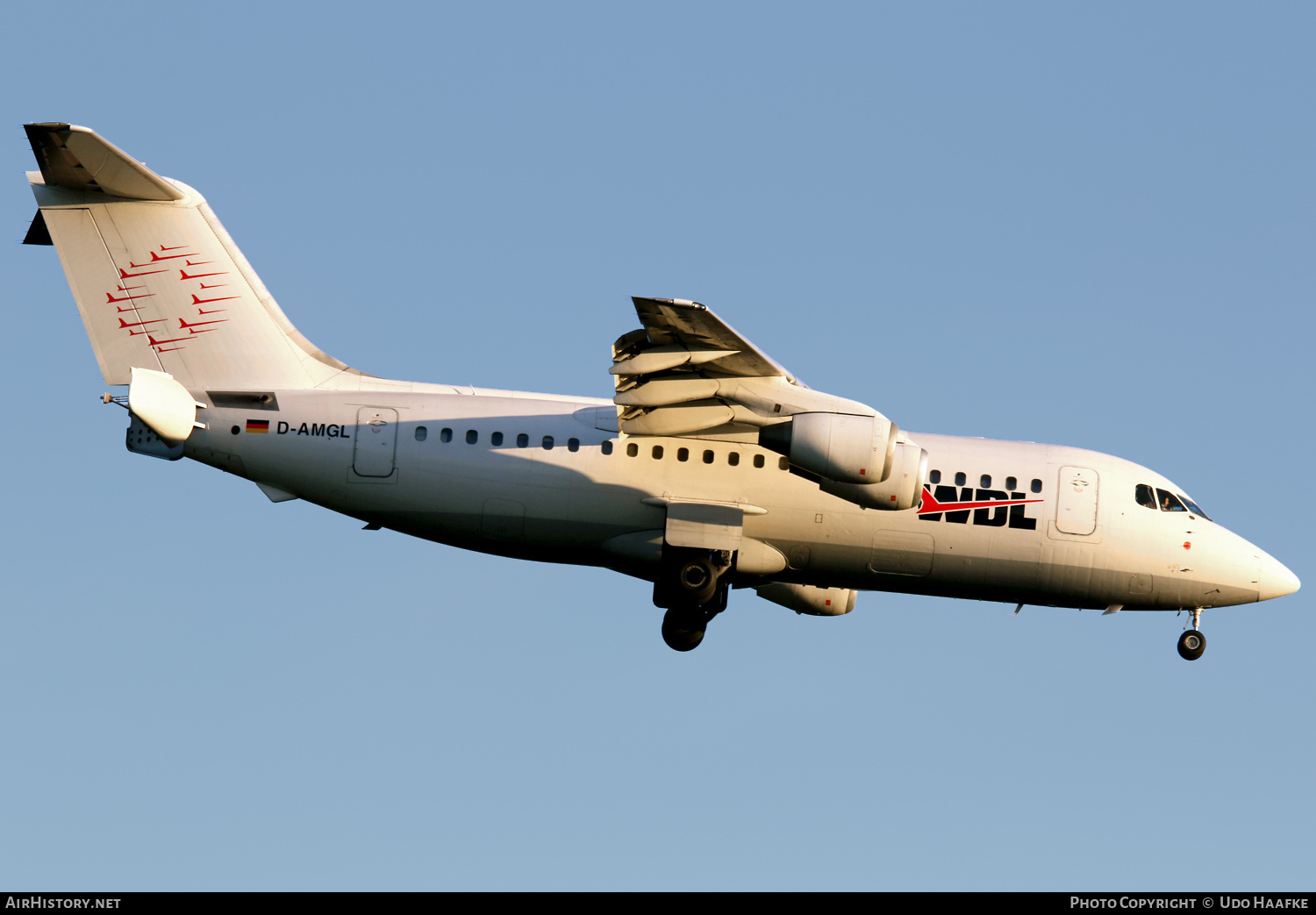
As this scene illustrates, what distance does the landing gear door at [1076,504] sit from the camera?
2103 cm

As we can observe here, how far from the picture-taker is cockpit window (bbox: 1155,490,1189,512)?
70.6 ft

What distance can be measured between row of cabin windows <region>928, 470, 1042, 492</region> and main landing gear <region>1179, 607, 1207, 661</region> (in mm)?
3168

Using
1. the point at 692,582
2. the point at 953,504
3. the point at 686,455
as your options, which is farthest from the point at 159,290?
the point at 953,504

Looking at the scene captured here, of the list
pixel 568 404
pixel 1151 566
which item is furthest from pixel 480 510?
pixel 1151 566

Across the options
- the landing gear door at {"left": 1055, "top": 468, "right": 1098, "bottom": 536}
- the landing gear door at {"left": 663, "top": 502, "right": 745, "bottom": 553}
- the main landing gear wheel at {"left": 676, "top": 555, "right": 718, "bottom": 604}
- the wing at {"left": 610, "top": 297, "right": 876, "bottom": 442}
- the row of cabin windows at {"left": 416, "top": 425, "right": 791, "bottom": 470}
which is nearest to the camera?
the wing at {"left": 610, "top": 297, "right": 876, "bottom": 442}

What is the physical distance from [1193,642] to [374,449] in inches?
470

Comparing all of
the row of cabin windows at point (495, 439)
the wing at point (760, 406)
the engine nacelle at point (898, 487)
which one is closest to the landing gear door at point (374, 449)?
the row of cabin windows at point (495, 439)

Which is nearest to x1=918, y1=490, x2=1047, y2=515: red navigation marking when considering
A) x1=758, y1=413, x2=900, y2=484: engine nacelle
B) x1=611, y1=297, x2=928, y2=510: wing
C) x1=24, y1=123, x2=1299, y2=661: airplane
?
x1=24, y1=123, x2=1299, y2=661: airplane

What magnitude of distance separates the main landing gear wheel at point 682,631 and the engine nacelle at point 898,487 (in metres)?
2.98

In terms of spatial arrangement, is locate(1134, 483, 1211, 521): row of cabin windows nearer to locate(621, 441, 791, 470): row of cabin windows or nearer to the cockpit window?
the cockpit window

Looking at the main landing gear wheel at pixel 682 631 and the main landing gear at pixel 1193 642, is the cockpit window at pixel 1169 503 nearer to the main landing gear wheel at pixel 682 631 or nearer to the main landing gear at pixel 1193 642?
the main landing gear at pixel 1193 642

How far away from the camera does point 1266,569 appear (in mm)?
21703

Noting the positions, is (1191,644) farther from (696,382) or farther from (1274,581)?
(696,382)

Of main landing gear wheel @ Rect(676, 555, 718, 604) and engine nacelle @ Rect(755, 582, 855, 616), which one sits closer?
main landing gear wheel @ Rect(676, 555, 718, 604)
